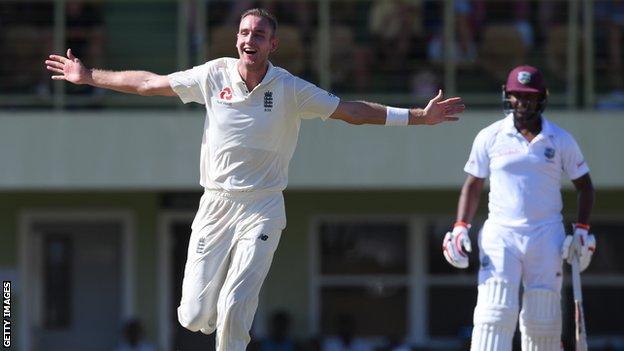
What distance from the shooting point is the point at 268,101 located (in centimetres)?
806

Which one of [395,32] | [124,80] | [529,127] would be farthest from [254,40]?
[395,32]

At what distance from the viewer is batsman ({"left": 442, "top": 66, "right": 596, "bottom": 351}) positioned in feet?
27.9

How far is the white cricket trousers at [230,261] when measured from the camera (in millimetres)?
8023

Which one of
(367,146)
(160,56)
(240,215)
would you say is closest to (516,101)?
(240,215)

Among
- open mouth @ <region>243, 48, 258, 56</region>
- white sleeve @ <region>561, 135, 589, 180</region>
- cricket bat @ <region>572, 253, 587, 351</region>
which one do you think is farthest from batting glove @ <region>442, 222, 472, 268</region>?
open mouth @ <region>243, 48, 258, 56</region>

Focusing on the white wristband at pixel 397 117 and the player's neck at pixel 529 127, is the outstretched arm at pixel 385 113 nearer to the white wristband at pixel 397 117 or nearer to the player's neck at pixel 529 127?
the white wristband at pixel 397 117

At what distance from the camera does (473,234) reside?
17.4 m

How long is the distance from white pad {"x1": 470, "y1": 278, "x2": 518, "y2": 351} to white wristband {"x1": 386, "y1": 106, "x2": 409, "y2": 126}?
3.64 feet

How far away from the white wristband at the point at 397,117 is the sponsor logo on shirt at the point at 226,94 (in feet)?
2.87

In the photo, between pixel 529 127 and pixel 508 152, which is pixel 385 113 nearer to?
pixel 508 152

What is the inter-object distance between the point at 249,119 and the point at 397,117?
0.82m

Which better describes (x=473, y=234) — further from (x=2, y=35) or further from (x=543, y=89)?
(x=543, y=89)

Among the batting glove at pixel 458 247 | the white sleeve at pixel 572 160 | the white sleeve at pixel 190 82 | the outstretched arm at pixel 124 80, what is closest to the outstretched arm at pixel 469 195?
the batting glove at pixel 458 247

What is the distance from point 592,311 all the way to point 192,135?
217 inches
